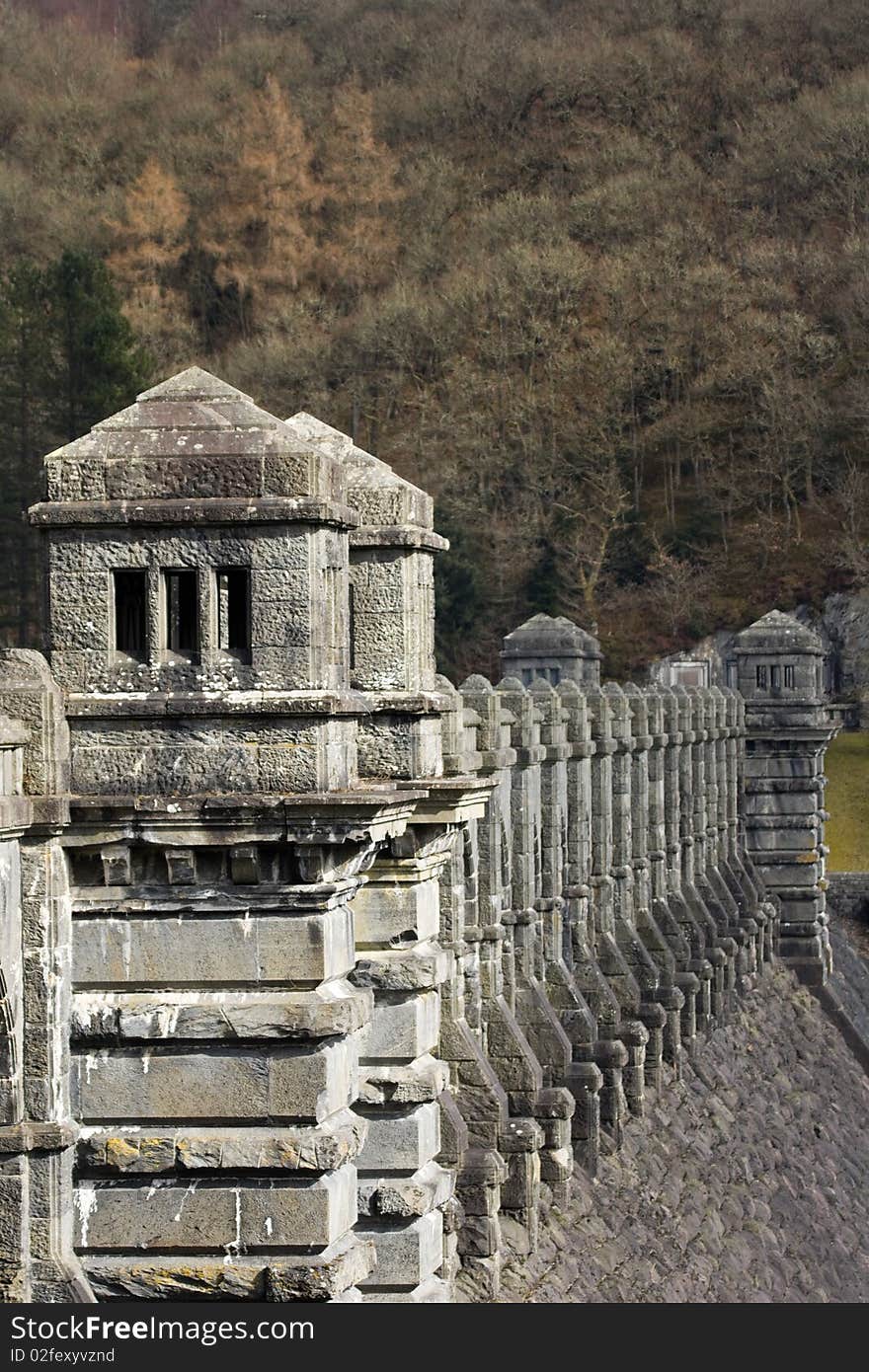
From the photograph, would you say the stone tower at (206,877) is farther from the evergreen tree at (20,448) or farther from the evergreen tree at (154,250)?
the evergreen tree at (154,250)

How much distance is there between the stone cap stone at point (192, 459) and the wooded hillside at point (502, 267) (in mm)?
40429

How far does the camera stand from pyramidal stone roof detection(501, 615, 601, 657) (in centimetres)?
4550

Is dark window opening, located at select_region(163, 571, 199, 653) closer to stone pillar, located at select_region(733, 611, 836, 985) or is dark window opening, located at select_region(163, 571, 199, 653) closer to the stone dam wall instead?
the stone dam wall

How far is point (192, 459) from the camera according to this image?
12297mm

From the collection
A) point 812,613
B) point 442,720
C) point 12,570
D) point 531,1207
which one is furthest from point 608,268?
point 442,720

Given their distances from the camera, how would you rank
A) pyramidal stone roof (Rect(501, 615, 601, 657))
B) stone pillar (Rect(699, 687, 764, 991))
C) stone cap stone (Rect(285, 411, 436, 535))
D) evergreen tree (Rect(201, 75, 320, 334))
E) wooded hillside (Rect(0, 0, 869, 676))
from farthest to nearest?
evergreen tree (Rect(201, 75, 320, 334))
wooded hillside (Rect(0, 0, 869, 676))
pyramidal stone roof (Rect(501, 615, 601, 657))
stone pillar (Rect(699, 687, 764, 991))
stone cap stone (Rect(285, 411, 436, 535))

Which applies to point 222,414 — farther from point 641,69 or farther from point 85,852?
point 641,69

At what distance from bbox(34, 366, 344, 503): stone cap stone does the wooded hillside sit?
4043 cm

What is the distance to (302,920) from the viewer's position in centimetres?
1224

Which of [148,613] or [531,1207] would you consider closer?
[148,613]

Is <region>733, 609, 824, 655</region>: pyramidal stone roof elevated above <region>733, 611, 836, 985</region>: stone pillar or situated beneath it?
elevated above

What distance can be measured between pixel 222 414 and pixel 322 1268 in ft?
12.3

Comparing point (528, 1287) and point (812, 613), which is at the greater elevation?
point (812, 613)

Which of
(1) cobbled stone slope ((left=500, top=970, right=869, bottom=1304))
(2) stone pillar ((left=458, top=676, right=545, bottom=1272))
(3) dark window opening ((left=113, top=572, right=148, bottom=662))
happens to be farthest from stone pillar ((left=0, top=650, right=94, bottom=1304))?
(2) stone pillar ((left=458, top=676, right=545, bottom=1272))
